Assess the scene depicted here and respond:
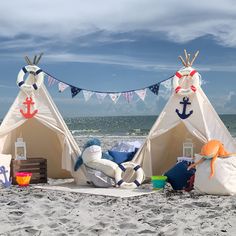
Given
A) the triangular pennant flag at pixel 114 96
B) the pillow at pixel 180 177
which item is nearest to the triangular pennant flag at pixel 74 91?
the triangular pennant flag at pixel 114 96

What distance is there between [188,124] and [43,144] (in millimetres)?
3101

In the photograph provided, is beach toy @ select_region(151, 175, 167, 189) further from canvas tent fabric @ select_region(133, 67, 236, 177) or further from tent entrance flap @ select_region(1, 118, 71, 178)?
tent entrance flap @ select_region(1, 118, 71, 178)

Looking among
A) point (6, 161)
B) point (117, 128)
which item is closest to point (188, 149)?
point (6, 161)

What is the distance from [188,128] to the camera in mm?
8352

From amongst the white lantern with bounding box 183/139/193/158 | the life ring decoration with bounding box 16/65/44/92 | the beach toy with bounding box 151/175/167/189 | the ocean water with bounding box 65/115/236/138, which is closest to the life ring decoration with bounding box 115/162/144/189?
the beach toy with bounding box 151/175/167/189

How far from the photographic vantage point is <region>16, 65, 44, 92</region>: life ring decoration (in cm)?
884

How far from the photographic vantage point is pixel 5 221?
18.5ft

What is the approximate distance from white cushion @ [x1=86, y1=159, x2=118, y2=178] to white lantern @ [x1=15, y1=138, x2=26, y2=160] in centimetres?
162

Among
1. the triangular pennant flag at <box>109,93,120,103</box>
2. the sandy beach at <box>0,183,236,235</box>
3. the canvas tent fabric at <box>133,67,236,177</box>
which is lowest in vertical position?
the sandy beach at <box>0,183,236,235</box>

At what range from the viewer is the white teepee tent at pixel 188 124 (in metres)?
8.36

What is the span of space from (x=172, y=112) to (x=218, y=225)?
3.49 meters

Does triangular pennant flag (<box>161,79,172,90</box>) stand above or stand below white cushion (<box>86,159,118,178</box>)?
above

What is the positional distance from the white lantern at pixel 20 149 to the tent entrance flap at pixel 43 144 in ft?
1.06

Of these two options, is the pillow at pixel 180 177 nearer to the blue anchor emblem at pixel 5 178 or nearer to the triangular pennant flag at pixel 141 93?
the triangular pennant flag at pixel 141 93
